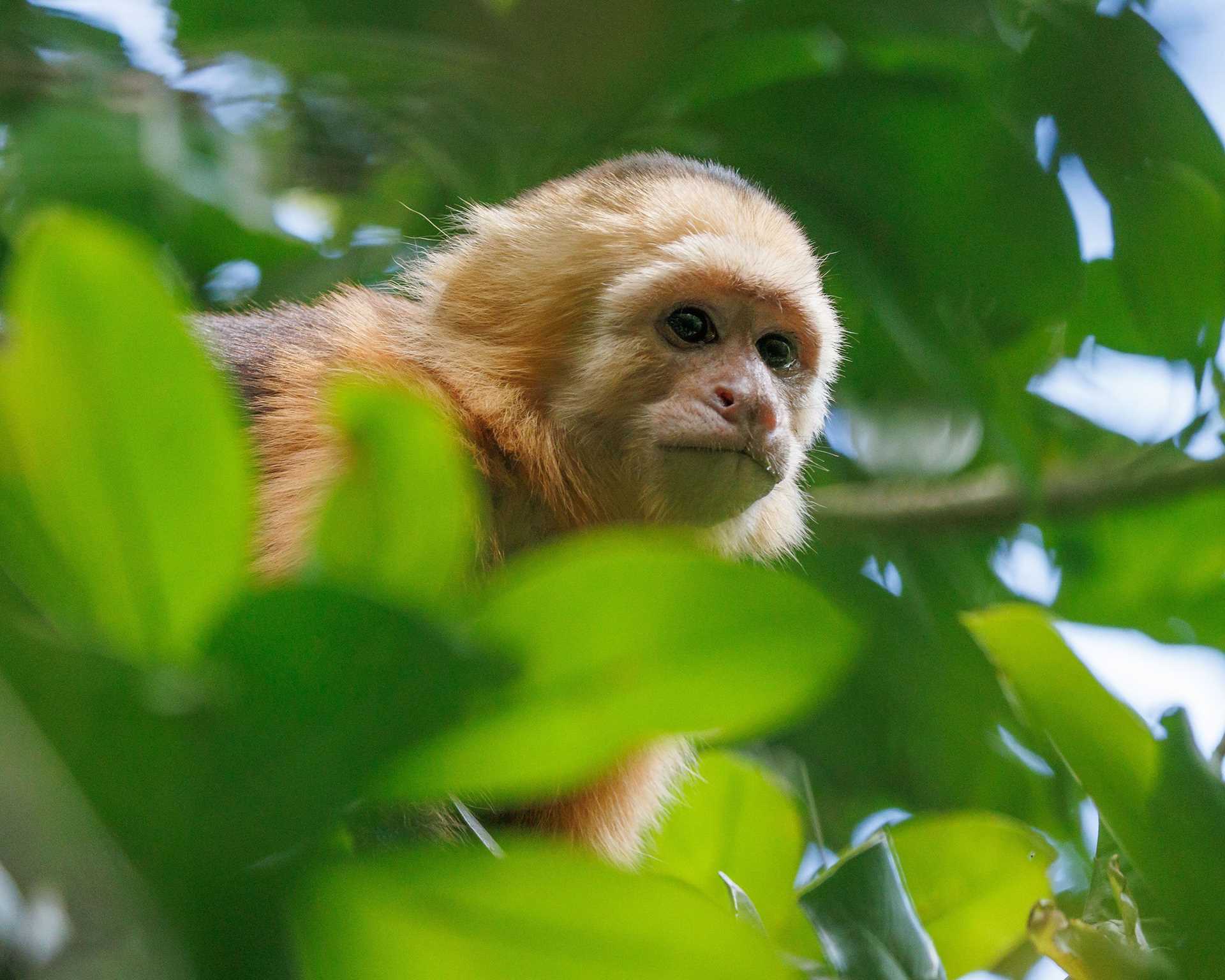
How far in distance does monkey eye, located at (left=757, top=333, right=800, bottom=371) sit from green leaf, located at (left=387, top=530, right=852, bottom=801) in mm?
2265

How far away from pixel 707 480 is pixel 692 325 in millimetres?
395

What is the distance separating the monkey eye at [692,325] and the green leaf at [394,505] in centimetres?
205

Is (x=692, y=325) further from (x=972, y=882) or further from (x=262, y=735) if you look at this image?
(x=262, y=735)

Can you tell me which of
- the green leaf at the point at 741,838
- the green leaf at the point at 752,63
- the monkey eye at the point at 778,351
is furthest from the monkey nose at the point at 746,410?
the green leaf at the point at 752,63

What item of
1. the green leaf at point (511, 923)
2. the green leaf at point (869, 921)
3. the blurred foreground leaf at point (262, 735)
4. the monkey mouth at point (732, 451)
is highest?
the blurred foreground leaf at point (262, 735)

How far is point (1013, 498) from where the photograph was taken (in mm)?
3623

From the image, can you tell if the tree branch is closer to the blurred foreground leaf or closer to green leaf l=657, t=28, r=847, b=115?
green leaf l=657, t=28, r=847, b=115

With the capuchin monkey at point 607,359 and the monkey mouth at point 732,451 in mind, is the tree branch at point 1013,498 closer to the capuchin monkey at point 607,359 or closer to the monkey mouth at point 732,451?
the capuchin monkey at point 607,359

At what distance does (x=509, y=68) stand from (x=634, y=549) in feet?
8.55

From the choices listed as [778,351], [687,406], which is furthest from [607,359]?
[778,351]

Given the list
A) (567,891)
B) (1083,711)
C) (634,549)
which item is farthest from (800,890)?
(634,549)

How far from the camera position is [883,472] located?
377 centimetres

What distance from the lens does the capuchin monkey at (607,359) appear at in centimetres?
251

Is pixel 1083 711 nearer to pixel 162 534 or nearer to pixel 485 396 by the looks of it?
pixel 162 534
